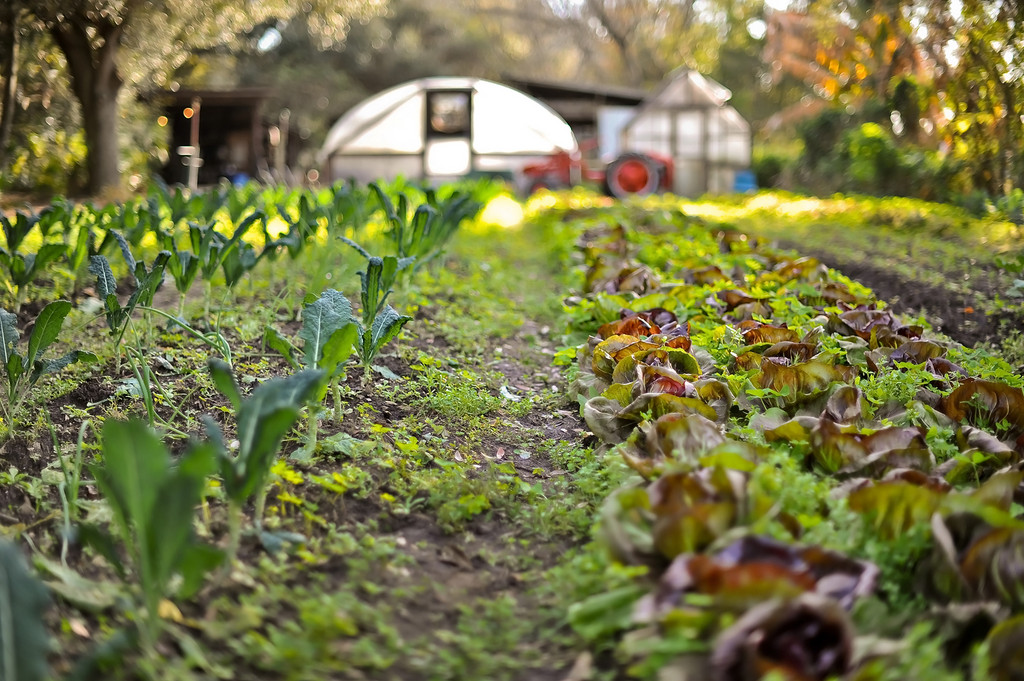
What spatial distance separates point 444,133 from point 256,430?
765 inches

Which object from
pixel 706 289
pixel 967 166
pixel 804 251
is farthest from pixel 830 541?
pixel 967 166

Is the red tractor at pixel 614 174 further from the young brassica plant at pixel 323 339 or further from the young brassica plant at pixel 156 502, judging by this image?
the young brassica plant at pixel 156 502

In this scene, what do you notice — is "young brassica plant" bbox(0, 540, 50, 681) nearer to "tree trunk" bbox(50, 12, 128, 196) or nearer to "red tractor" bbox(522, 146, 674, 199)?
"tree trunk" bbox(50, 12, 128, 196)

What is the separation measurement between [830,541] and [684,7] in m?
34.8

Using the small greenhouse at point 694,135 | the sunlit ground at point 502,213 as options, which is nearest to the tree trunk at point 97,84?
the sunlit ground at point 502,213

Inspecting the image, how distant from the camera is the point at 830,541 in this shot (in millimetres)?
1886

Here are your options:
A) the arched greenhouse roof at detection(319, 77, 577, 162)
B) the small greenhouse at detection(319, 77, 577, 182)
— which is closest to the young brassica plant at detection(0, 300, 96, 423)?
the small greenhouse at detection(319, 77, 577, 182)

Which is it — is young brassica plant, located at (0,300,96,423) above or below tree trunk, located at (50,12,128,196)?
below

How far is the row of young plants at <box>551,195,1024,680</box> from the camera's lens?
1566mm

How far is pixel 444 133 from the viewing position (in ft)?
67.6

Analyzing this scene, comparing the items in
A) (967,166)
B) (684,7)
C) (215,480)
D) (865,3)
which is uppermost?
(684,7)

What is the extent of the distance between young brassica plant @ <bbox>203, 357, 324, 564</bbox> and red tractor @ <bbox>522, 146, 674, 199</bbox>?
14701 millimetres

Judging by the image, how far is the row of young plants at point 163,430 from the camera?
5.07ft

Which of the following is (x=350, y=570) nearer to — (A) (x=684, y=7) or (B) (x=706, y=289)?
(B) (x=706, y=289)
